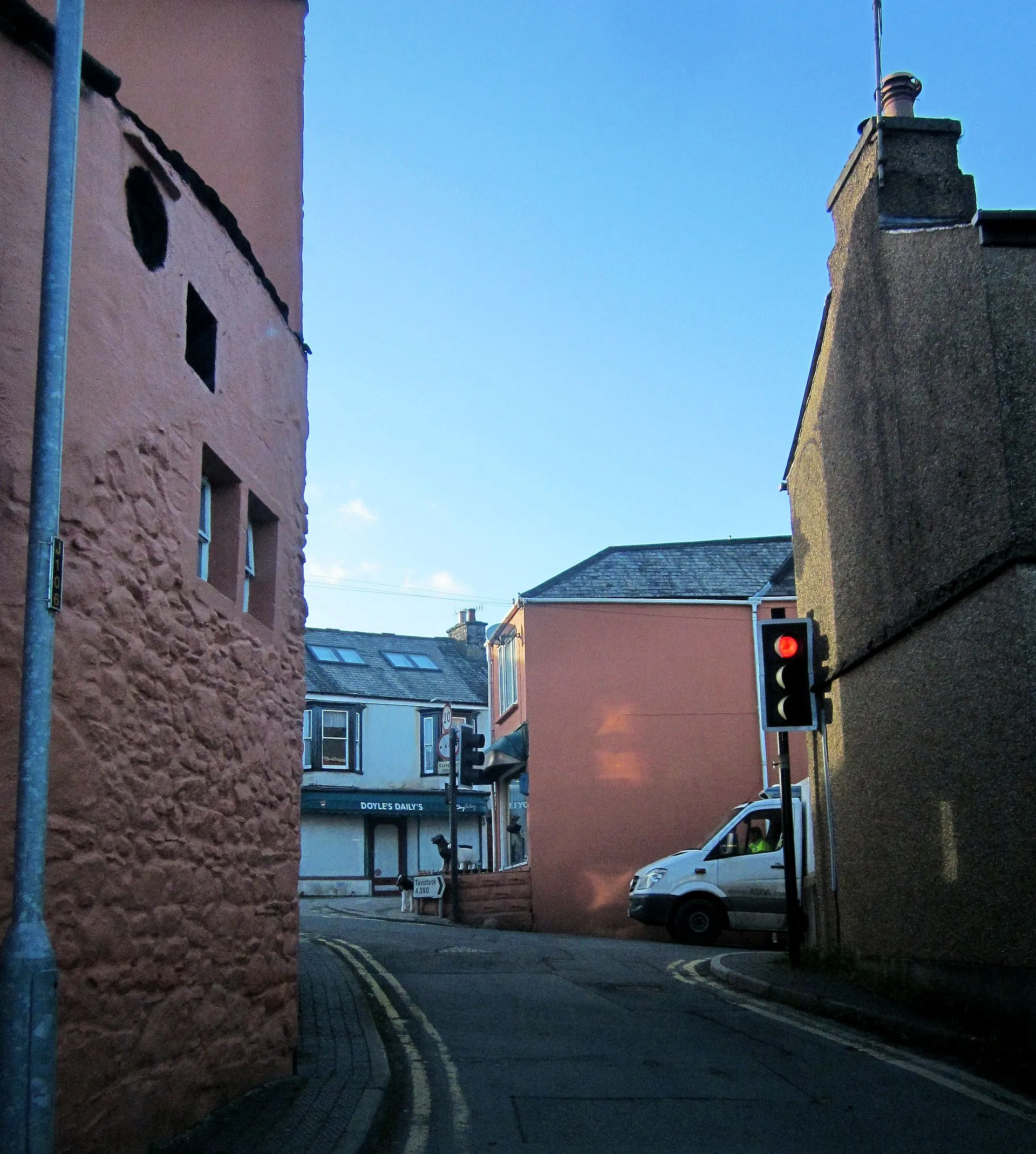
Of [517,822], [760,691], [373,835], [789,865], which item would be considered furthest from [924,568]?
[373,835]

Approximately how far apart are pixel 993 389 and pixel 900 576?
8.37 ft

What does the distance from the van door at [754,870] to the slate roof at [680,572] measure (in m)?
8.16

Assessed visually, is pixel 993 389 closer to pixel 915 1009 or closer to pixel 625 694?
pixel 915 1009

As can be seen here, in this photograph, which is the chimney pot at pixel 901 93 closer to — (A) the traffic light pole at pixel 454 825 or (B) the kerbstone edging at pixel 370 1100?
(B) the kerbstone edging at pixel 370 1100

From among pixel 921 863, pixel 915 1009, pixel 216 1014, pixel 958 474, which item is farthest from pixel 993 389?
pixel 216 1014

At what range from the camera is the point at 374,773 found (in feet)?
147

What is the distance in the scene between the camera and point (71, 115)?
5.21 meters

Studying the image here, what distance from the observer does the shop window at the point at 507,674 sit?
2858cm

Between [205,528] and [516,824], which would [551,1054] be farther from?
[516,824]

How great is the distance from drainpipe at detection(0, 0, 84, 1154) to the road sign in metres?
19.6

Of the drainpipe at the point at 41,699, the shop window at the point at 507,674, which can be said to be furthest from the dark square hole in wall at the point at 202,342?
the shop window at the point at 507,674

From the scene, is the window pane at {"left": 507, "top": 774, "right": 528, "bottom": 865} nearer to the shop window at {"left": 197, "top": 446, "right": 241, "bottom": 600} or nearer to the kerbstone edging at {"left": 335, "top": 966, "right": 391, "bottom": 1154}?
the kerbstone edging at {"left": 335, "top": 966, "right": 391, "bottom": 1154}

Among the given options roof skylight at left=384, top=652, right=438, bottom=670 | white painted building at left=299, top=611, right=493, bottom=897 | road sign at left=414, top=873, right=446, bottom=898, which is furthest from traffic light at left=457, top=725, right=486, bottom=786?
roof skylight at left=384, top=652, right=438, bottom=670

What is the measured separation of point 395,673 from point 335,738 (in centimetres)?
382
